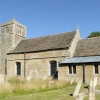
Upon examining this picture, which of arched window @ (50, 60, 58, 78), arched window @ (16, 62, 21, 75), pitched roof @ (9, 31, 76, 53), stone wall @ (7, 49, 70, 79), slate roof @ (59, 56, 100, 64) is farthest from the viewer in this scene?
arched window @ (16, 62, 21, 75)

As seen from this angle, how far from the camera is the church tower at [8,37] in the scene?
125 ft

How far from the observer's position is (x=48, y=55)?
3180cm

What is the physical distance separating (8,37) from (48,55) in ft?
36.7

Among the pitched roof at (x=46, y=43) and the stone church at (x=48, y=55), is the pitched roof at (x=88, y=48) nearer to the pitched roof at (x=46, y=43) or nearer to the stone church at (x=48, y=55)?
the stone church at (x=48, y=55)

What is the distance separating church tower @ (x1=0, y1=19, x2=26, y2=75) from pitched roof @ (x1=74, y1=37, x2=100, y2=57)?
13.2m

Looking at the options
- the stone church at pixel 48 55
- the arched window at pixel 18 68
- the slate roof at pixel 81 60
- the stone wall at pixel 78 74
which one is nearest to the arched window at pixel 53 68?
the stone church at pixel 48 55

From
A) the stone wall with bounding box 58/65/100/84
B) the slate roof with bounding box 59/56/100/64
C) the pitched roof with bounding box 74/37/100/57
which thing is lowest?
the stone wall with bounding box 58/65/100/84

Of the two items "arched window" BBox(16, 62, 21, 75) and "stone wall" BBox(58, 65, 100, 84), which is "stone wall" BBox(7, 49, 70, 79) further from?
"stone wall" BBox(58, 65, 100, 84)

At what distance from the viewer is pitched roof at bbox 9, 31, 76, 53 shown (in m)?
31.2

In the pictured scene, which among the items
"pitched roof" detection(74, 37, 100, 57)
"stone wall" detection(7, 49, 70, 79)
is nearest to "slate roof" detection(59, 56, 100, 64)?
"pitched roof" detection(74, 37, 100, 57)

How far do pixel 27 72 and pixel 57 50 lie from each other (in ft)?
23.9

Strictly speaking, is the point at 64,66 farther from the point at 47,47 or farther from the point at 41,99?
the point at 41,99

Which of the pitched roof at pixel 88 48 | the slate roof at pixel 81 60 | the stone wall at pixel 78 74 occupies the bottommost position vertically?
the stone wall at pixel 78 74

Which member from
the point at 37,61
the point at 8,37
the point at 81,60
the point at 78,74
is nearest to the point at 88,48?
the point at 81,60
